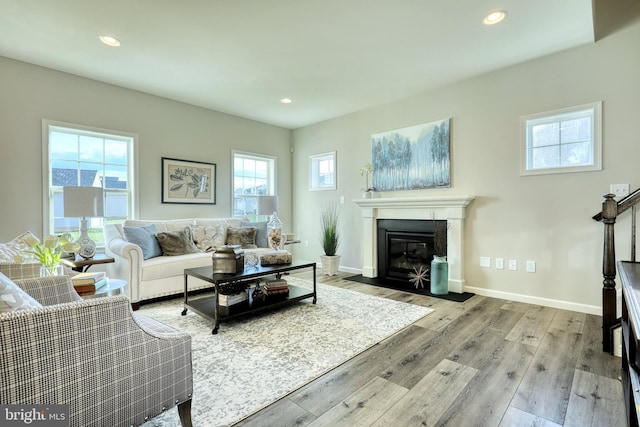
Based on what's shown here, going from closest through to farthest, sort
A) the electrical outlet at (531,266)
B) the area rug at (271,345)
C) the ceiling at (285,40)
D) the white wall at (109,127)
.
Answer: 1. the area rug at (271,345)
2. the ceiling at (285,40)
3. the white wall at (109,127)
4. the electrical outlet at (531,266)

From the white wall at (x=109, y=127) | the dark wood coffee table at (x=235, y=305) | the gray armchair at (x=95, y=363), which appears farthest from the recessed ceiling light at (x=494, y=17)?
the white wall at (x=109, y=127)

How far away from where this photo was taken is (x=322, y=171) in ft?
18.1

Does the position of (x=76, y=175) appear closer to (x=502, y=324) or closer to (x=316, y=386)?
(x=316, y=386)

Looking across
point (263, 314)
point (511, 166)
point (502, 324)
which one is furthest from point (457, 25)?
point (263, 314)

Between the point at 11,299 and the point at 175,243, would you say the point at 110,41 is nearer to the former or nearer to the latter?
the point at 175,243

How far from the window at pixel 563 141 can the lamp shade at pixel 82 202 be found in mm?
4504

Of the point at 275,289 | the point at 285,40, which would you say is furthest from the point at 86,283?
the point at 285,40

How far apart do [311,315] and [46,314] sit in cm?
224

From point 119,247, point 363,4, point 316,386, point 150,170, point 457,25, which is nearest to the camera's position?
point 316,386

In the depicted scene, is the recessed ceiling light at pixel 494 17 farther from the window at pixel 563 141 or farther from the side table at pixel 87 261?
the side table at pixel 87 261

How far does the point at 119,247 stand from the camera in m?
3.25

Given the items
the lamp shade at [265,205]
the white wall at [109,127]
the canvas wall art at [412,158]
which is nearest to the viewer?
the white wall at [109,127]

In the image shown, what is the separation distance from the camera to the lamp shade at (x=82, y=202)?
120 inches
